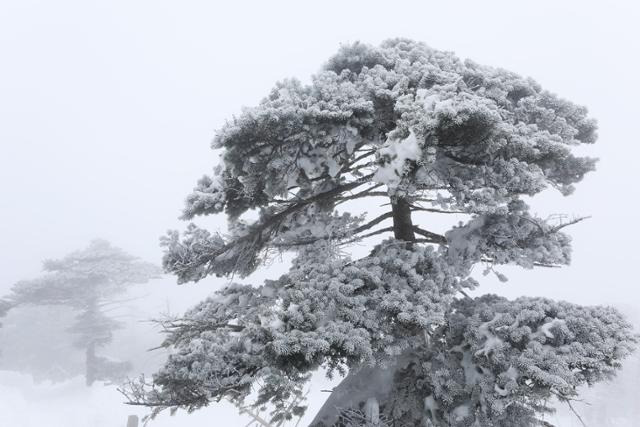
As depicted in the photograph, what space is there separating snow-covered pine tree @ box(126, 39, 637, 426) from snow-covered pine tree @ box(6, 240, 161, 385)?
26351 millimetres

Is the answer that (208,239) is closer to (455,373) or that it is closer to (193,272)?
(193,272)

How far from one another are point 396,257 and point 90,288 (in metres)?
30.0

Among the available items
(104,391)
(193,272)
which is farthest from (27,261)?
(193,272)

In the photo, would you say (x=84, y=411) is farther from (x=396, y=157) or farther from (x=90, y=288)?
(x=396, y=157)

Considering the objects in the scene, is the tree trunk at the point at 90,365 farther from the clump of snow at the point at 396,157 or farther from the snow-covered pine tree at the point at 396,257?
the clump of snow at the point at 396,157

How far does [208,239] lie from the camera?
650cm

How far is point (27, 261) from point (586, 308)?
19838 centimetres

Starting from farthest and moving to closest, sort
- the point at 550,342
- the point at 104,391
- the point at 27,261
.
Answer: the point at 27,261
the point at 104,391
the point at 550,342

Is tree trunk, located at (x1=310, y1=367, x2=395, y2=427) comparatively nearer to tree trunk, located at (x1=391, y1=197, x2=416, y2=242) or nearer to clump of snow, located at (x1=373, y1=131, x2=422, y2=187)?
tree trunk, located at (x1=391, y1=197, x2=416, y2=242)

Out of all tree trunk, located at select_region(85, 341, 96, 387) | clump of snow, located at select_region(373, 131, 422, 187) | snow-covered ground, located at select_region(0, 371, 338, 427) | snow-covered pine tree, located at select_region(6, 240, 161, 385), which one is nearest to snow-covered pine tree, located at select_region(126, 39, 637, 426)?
clump of snow, located at select_region(373, 131, 422, 187)

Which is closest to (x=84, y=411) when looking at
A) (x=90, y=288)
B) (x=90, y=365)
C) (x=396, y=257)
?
(x=90, y=365)

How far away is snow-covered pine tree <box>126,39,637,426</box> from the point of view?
4613 mm

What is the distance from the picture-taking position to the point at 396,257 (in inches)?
223

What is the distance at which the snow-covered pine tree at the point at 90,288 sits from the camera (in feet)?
94.8
